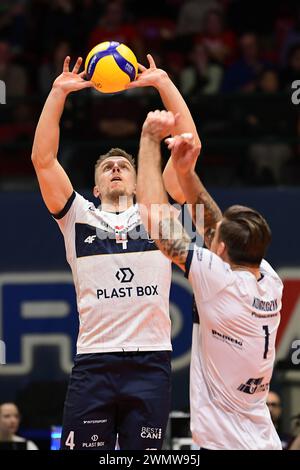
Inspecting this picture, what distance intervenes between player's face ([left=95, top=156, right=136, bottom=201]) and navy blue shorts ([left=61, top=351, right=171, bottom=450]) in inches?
49.2

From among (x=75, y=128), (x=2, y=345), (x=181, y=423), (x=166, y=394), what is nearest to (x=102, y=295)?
(x=166, y=394)

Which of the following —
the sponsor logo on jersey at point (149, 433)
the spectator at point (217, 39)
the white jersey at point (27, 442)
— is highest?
the spectator at point (217, 39)

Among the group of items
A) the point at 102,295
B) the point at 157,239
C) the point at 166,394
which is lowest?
the point at 166,394

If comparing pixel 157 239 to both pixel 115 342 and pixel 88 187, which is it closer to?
pixel 115 342

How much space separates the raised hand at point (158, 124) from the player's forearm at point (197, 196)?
0.34 meters

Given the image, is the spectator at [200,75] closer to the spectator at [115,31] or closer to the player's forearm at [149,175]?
the spectator at [115,31]

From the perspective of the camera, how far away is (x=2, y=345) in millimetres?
12516

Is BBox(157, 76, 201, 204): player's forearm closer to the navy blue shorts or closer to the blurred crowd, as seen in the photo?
the navy blue shorts

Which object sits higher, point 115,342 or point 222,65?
point 222,65

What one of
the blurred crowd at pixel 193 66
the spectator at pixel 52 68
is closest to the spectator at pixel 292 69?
the blurred crowd at pixel 193 66

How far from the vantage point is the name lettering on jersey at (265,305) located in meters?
6.18

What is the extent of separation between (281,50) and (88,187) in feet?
13.1

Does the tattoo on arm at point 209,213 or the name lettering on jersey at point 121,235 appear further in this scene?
the name lettering on jersey at point 121,235

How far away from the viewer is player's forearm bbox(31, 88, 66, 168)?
312 inches
